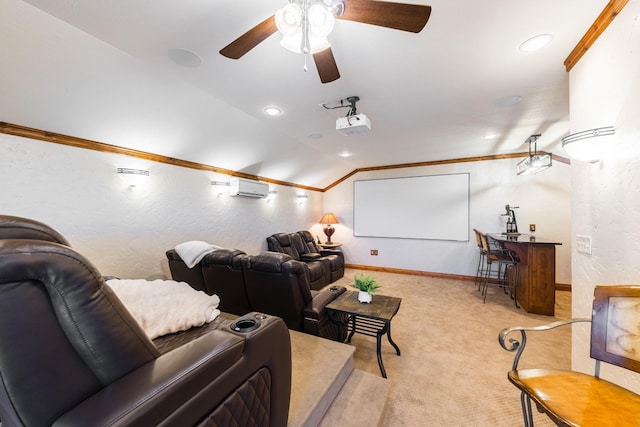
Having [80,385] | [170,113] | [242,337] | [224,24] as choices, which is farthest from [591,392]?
[170,113]

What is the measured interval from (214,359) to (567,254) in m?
5.73

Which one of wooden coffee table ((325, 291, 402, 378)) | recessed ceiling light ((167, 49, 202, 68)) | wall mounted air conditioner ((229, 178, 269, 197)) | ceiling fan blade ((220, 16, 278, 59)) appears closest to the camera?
ceiling fan blade ((220, 16, 278, 59))

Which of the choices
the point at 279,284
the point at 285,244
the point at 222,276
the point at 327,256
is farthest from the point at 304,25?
the point at 327,256

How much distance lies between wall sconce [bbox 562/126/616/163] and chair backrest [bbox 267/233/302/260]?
4.12m

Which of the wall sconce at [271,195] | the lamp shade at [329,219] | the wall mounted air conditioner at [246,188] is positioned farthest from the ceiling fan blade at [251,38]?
the lamp shade at [329,219]

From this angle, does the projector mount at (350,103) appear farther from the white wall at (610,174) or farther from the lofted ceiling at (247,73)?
the white wall at (610,174)

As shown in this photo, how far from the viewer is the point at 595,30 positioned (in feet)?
4.96

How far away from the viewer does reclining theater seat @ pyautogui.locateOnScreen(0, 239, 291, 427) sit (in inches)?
22.8

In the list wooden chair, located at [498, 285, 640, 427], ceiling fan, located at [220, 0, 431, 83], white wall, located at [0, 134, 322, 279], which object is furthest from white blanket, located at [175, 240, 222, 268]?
wooden chair, located at [498, 285, 640, 427]

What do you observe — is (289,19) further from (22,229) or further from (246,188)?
(246,188)

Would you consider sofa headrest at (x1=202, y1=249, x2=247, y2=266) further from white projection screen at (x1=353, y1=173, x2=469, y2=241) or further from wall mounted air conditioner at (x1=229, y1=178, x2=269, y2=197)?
white projection screen at (x1=353, y1=173, x2=469, y2=241)

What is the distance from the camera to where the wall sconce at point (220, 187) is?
148 inches

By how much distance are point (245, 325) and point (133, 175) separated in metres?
2.57

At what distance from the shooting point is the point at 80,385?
0.67 meters
